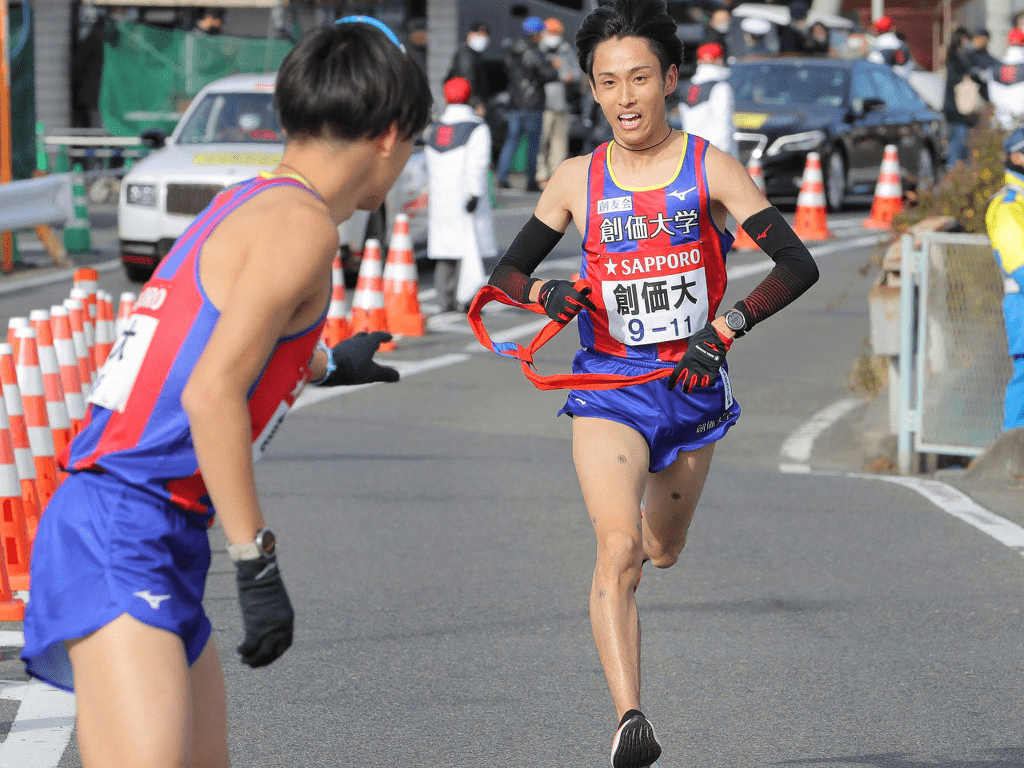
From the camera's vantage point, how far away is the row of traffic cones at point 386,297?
45.5ft

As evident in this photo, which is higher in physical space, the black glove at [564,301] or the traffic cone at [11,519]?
the black glove at [564,301]

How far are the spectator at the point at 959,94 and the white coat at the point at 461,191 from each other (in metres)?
8.73

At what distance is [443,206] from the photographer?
1534 centimetres

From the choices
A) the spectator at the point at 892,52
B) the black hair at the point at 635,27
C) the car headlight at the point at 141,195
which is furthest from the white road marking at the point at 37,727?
the spectator at the point at 892,52

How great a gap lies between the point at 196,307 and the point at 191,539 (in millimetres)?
425

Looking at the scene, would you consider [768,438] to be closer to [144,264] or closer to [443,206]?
[443,206]

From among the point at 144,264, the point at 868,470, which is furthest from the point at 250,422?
the point at 144,264

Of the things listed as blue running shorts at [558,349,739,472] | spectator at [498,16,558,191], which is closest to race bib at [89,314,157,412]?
blue running shorts at [558,349,739,472]

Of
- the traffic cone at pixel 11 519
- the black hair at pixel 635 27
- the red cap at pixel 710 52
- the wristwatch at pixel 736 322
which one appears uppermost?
the red cap at pixel 710 52

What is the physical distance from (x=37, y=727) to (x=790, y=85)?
1850 centimetres

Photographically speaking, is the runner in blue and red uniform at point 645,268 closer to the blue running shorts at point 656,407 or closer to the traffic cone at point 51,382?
the blue running shorts at point 656,407

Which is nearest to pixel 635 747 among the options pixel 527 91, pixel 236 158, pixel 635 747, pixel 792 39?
pixel 635 747

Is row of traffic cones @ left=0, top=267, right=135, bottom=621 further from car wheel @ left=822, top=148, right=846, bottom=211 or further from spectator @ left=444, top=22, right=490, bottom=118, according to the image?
car wheel @ left=822, top=148, right=846, bottom=211

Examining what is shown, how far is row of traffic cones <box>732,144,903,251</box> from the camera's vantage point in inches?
774
